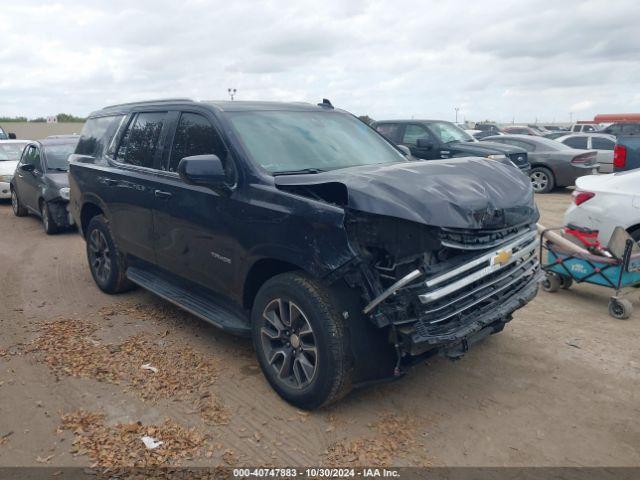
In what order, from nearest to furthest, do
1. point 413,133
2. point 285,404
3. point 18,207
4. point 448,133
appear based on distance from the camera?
point 285,404
point 18,207
point 413,133
point 448,133

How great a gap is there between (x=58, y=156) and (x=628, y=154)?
1002 cm

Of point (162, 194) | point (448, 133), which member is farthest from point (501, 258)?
point (448, 133)

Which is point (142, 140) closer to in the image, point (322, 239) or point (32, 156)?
point (322, 239)

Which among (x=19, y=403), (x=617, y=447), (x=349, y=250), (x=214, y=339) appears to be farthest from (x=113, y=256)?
(x=617, y=447)

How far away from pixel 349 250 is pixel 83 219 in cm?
432

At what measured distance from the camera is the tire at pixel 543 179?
48.9 ft

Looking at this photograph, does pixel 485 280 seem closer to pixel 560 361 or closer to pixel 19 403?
pixel 560 361

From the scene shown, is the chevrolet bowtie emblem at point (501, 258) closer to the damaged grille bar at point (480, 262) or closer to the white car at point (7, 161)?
the damaged grille bar at point (480, 262)

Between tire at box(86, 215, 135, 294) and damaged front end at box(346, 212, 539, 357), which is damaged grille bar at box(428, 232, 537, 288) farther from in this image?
tire at box(86, 215, 135, 294)

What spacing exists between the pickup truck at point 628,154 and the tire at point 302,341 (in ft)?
25.1

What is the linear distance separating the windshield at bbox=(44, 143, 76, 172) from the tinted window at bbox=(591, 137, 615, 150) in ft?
Answer: 52.5

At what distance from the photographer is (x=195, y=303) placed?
4.60 meters

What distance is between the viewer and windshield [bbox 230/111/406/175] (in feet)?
13.8

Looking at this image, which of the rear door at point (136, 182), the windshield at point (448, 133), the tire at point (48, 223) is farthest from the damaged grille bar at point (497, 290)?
the windshield at point (448, 133)
